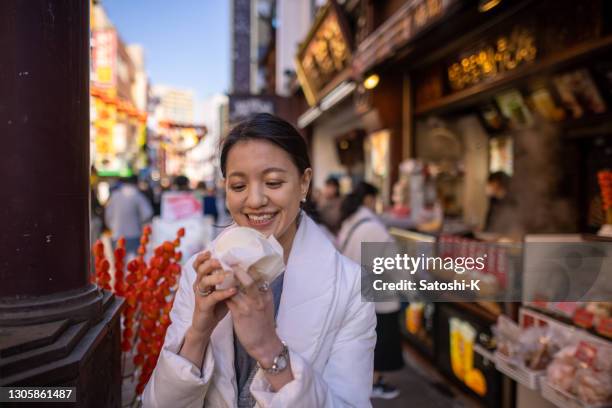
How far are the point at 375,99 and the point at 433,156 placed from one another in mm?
1786

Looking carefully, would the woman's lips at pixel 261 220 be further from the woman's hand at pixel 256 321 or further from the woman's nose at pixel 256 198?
the woman's hand at pixel 256 321

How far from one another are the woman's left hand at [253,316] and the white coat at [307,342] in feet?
0.42

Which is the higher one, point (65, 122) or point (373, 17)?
point (373, 17)

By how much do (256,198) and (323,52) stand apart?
29.0 ft

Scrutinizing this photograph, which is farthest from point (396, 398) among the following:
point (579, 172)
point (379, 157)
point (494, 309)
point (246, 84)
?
point (246, 84)

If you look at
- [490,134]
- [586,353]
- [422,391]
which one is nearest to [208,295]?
[586,353]

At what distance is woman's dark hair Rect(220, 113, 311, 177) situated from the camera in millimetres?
1497

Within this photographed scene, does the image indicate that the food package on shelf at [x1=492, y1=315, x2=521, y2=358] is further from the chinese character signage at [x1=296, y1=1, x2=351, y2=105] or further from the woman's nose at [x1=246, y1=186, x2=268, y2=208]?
the chinese character signage at [x1=296, y1=1, x2=351, y2=105]

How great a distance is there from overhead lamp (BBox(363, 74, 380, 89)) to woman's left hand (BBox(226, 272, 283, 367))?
22.1 feet

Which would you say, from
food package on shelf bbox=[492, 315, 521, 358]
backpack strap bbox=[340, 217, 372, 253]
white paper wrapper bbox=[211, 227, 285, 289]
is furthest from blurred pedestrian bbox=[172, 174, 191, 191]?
white paper wrapper bbox=[211, 227, 285, 289]

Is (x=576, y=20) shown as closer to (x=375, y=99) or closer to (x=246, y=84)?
(x=375, y=99)

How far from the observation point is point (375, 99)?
7789 mm

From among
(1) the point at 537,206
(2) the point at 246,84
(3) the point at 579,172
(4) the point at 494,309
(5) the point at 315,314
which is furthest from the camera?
(2) the point at 246,84

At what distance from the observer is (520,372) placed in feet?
10.2
